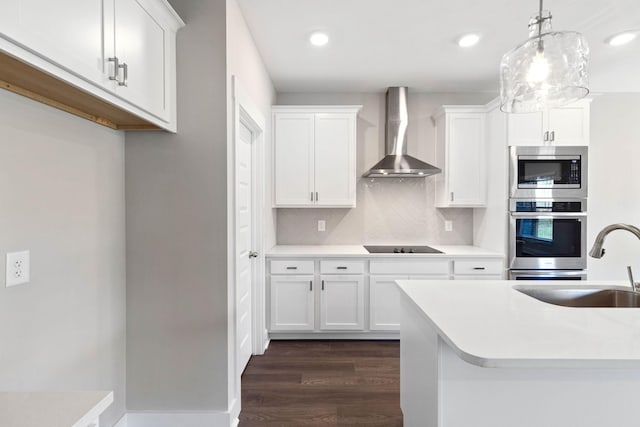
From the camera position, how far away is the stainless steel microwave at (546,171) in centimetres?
312

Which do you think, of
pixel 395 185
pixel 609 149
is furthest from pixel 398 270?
pixel 609 149

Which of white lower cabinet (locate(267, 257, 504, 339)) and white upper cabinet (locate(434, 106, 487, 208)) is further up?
white upper cabinet (locate(434, 106, 487, 208))

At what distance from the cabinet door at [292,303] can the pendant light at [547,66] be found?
2342 mm

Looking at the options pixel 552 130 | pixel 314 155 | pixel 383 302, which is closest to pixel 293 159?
pixel 314 155

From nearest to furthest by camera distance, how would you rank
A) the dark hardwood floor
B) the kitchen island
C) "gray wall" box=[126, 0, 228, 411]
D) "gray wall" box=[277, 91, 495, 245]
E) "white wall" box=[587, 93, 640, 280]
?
the kitchen island < "gray wall" box=[126, 0, 228, 411] < the dark hardwood floor < "white wall" box=[587, 93, 640, 280] < "gray wall" box=[277, 91, 495, 245]

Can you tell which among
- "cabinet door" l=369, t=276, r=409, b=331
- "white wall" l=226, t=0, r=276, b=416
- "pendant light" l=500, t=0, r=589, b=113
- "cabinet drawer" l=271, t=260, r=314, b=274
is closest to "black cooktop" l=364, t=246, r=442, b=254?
"cabinet door" l=369, t=276, r=409, b=331

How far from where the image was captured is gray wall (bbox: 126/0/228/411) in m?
1.94

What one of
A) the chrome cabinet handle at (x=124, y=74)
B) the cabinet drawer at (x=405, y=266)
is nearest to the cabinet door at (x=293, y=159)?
the cabinet drawer at (x=405, y=266)

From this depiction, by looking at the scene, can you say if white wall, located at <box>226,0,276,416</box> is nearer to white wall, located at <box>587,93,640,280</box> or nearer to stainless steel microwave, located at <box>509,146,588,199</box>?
stainless steel microwave, located at <box>509,146,588,199</box>

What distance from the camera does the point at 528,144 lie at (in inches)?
124

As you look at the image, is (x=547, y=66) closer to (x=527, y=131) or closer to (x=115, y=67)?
(x=527, y=131)

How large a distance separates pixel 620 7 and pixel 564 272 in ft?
7.03

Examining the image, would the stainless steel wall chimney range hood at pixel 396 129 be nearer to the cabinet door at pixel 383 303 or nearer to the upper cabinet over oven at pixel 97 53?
the cabinet door at pixel 383 303

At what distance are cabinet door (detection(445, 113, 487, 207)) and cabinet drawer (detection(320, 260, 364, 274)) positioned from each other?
124 centimetres
